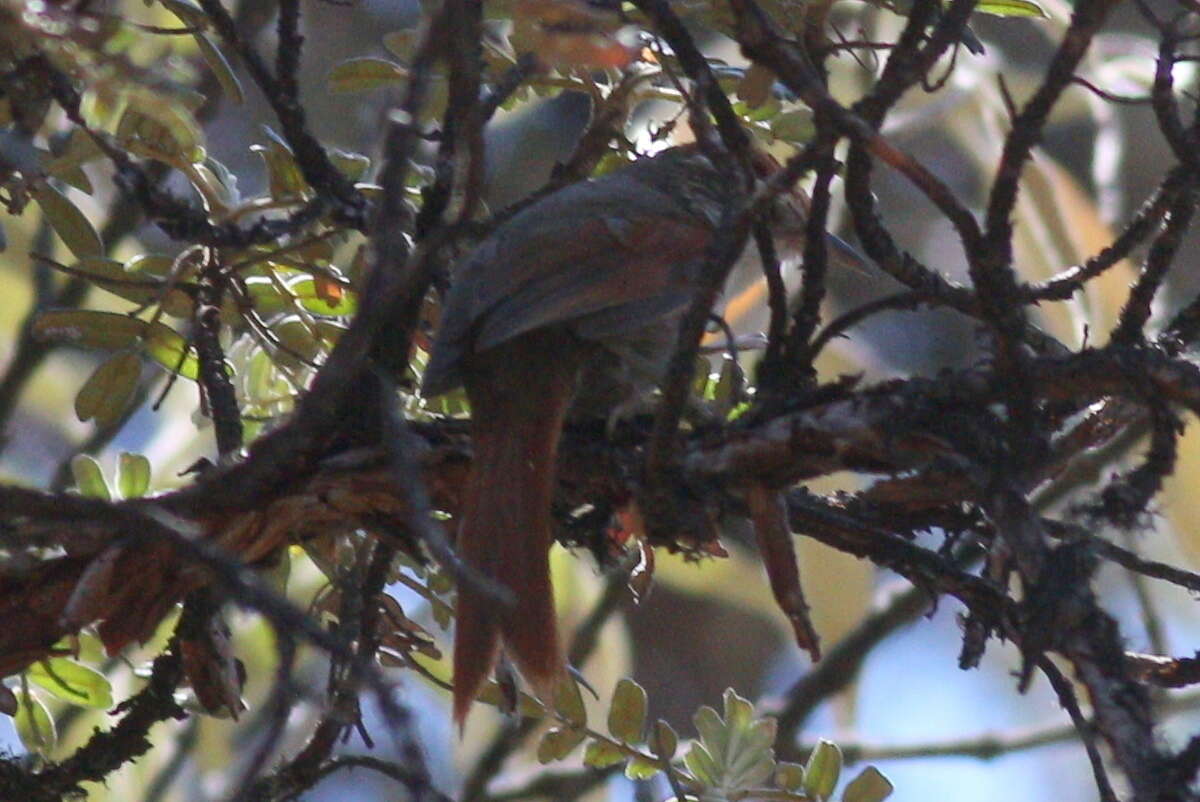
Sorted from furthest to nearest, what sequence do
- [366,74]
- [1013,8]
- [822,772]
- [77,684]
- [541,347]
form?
[541,347], [366,74], [77,684], [1013,8], [822,772]

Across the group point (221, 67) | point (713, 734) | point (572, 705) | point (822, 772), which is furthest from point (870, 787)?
point (221, 67)

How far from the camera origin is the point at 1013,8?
2.53 m

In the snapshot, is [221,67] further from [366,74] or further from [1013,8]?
[1013,8]

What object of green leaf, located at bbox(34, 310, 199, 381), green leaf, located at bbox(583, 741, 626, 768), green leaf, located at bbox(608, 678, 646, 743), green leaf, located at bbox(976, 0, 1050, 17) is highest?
green leaf, located at bbox(976, 0, 1050, 17)

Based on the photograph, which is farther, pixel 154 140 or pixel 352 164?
pixel 352 164

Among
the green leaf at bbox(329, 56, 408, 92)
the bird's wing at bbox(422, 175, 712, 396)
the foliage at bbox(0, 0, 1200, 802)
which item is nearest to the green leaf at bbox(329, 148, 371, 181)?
the foliage at bbox(0, 0, 1200, 802)

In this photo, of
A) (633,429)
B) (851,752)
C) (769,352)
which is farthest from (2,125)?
(851,752)

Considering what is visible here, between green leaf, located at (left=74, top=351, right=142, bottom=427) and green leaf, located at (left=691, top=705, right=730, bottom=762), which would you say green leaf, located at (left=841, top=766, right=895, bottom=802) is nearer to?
green leaf, located at (left=691, top=705, right=730, bottom=762)

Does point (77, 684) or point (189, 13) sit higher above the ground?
point (189, 13)

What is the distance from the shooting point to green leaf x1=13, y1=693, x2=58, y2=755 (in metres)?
A: 2.55

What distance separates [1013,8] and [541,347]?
991 mm

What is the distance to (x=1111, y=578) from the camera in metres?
7.98

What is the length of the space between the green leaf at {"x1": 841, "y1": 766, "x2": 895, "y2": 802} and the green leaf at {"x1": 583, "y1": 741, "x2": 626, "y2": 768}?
39 cm

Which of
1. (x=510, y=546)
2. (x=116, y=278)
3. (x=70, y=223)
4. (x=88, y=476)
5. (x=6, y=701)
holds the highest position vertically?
(x=70, y=223)
